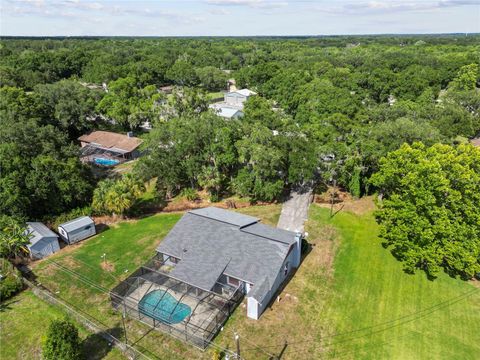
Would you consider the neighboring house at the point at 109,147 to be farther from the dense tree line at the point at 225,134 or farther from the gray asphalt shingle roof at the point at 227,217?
the gray asphalt shingle roof at the point at 227,217

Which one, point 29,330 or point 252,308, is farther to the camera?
point 252,308

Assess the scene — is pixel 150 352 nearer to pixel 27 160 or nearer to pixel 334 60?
pixel 27 160

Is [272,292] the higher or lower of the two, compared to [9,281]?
higher

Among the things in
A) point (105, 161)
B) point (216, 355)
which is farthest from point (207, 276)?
point (105, 161)

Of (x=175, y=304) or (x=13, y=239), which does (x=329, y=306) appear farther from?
(x=13, y=239)

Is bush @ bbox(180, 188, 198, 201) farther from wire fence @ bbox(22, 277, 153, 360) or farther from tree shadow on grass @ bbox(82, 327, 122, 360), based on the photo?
tree shadow on grass @ bbox(82, 327, 122, 360)

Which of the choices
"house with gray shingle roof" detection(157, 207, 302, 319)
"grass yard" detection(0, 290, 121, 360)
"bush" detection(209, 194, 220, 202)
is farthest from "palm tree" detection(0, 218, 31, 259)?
"bush" detection(209, 194, 220, 202)

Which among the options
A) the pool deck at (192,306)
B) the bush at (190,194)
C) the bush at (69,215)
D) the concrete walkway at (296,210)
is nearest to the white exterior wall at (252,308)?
the pool deck at (192,306)
